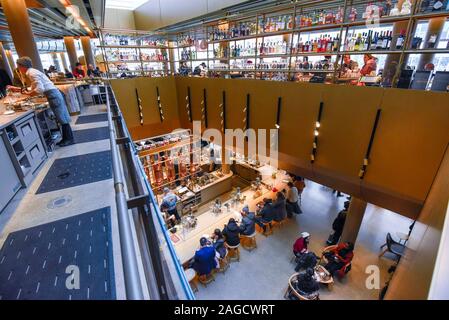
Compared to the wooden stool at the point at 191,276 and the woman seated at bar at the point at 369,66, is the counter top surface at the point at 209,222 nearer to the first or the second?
the wooden stool at the point at 191,276

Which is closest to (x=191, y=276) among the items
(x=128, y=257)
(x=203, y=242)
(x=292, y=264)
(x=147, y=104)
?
(x=203, y=242)

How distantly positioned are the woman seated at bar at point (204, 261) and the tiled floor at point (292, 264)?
1.80 feet

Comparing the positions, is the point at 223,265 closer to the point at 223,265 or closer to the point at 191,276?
the point at 223,265

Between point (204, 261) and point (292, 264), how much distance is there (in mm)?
2396

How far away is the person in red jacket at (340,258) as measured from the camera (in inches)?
204

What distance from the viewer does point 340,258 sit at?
5.19 metres

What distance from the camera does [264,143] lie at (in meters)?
5.83

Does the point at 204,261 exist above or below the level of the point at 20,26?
below

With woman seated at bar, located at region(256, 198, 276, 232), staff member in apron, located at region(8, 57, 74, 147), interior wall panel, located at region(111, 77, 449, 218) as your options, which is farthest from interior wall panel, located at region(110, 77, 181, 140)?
woman seated at bar, located at region(256, 198, 276, 232)

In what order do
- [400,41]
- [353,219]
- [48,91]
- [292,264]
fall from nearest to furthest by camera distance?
[48,91], [400,41], [353,219], [292,264]

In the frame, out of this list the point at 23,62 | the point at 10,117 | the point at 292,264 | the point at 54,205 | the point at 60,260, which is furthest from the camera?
the point at 292,264

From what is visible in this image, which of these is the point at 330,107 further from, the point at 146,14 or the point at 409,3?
the point at 146,14

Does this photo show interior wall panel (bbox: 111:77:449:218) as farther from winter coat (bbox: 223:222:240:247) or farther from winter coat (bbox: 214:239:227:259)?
winter coat (bbox: 214:239:227:259)

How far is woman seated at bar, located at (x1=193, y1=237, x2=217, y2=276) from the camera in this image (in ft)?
15.9
